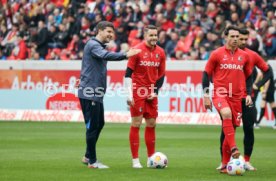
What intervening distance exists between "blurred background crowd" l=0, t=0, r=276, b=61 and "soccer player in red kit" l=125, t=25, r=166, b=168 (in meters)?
13.2

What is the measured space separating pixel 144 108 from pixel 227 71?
186 cm

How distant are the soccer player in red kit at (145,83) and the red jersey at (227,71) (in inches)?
51.0

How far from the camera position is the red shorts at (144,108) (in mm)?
15211

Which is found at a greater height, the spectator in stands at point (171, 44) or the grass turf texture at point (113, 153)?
the spectator in stands at point (171, 44)

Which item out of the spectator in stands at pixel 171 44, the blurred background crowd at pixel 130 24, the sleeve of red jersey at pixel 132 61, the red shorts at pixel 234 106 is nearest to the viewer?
the red shorts at pixel 234 106

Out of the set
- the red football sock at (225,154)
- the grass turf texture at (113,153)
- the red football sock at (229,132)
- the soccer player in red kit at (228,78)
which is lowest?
the grass turf texture at (113,153)

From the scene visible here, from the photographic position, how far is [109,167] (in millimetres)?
14891

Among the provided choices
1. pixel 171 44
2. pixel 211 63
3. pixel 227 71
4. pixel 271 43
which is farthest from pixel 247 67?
pixel 171 44

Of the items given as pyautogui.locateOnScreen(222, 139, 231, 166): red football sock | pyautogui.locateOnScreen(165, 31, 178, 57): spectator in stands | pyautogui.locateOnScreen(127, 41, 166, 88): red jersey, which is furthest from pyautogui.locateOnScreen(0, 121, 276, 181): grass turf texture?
pyautogui.locateOnScreen(165, 31, 178, 57): spectator in stands

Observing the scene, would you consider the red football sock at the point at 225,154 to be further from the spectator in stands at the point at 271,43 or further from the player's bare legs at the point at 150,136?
the spectator in stands at the point at 271,43

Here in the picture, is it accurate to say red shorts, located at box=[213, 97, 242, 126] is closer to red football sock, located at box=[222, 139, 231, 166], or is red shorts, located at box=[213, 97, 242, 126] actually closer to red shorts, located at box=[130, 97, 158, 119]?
red football sock, located at box=[222, 139, 231, 166]

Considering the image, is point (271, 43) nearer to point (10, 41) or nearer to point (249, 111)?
point (10, 41)

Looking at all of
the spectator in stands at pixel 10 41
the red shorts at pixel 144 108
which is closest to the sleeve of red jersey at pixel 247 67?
the red shorts at pixel 144 108

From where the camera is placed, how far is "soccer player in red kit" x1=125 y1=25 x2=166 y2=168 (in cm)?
1518
